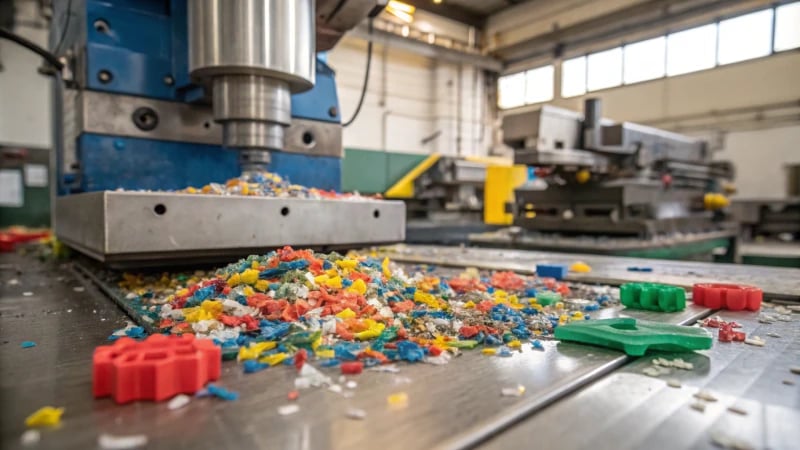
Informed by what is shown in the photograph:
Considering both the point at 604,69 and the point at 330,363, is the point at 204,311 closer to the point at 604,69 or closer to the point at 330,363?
the point at 330,363

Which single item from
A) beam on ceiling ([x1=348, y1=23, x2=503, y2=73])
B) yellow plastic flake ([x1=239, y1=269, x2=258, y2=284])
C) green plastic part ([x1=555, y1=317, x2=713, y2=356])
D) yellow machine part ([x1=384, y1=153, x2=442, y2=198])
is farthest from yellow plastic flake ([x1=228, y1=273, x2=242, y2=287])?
beam on ceiling ([x1=348, y1=23, x2=503, y2=73])

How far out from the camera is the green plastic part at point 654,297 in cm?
79

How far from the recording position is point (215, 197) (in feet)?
2.68

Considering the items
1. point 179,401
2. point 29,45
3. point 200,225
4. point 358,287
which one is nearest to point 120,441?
point 179,401

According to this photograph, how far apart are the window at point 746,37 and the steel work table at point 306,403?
4335 millimetres

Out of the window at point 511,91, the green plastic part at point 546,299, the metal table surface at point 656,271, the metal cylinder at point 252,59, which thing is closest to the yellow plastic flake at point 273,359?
the green plastic part at point 546,299

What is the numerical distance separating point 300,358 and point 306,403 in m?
0.10

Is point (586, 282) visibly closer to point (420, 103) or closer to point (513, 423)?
point (513, 423)

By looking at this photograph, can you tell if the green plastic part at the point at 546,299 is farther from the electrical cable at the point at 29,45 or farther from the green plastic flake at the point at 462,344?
the electrical cable at the point at 29,45

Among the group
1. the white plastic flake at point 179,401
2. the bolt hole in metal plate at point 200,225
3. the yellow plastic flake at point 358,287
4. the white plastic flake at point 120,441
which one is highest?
the bolt hole in metal plate at point 200,225

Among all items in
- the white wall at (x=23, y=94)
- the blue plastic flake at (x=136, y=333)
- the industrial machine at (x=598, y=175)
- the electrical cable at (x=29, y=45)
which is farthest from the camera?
the white wall at (x=23, y=94)

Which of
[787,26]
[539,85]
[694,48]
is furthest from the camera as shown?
[539,85]

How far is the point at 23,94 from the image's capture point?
162 inches

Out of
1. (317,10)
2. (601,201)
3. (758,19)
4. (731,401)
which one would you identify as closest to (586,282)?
(731,401)
